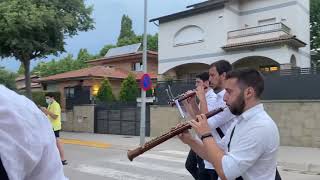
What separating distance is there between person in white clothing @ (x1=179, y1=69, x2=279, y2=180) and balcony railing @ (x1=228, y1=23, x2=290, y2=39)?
81.1 ft

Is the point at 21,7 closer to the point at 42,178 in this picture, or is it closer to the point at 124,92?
the point at 124,92

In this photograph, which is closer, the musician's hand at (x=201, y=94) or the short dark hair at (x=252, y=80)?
the short dark hair at (x=252, y=80)

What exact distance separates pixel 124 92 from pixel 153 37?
101ft

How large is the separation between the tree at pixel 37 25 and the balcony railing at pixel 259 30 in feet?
31.7

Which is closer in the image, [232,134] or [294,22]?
[232,134]

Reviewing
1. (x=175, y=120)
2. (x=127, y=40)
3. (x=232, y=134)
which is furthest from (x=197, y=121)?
(x=127, y=40)

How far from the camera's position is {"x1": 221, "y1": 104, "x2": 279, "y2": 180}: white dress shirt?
3.04 meters

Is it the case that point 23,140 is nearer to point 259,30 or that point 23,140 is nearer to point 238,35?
point 259,30

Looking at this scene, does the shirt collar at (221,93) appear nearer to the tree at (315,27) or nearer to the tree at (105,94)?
the tree at (105,94)

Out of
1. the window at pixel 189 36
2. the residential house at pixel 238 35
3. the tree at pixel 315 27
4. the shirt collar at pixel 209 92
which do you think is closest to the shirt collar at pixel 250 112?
the shirt collar at pixel 209 92

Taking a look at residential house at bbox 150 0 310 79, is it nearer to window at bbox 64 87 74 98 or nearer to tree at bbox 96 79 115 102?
tree at bbox 96 79 115 102

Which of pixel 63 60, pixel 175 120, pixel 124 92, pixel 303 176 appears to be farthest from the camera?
pixel 63 60

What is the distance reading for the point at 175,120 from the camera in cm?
2031

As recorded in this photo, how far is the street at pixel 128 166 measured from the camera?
34.2 feet
